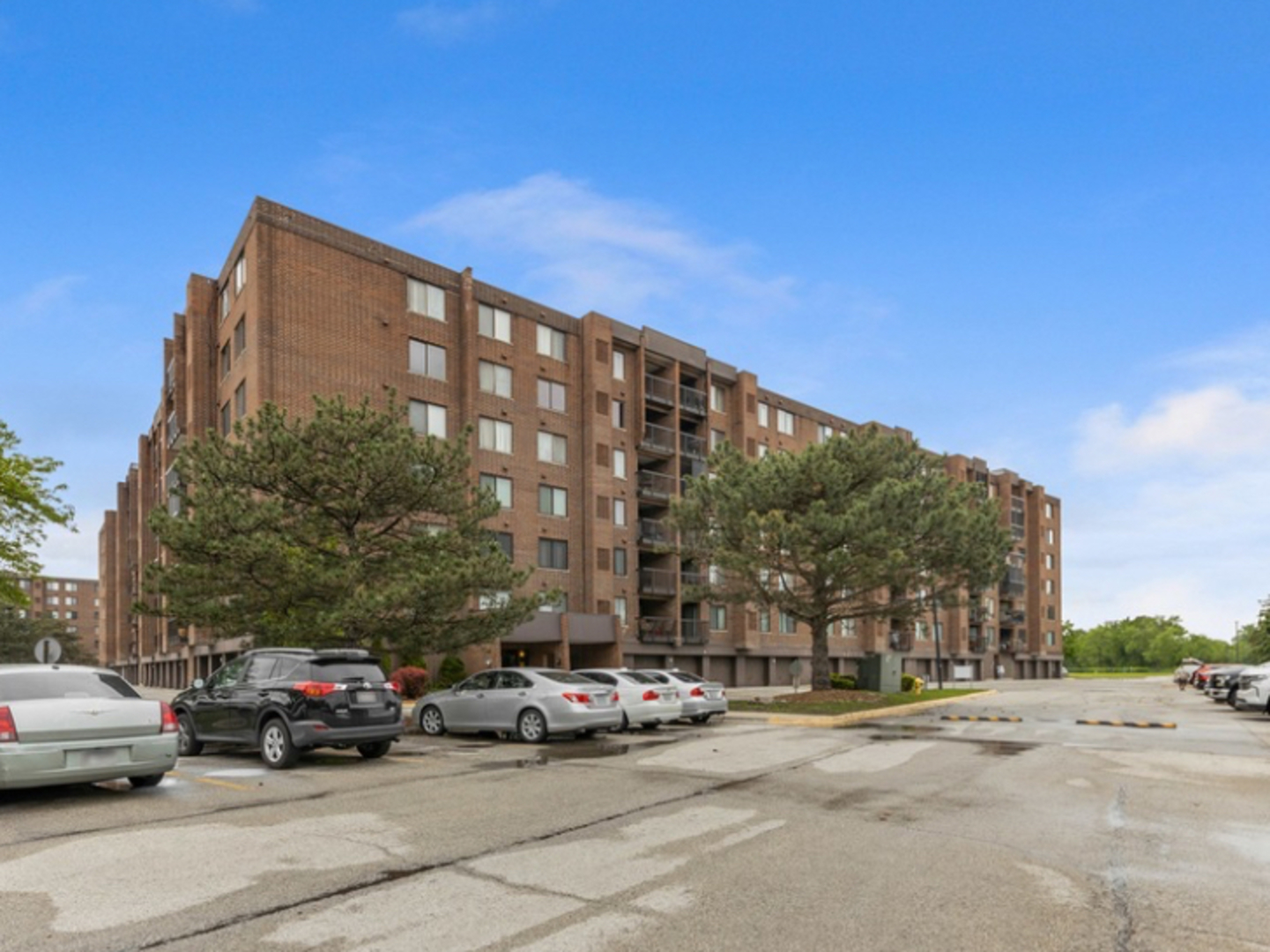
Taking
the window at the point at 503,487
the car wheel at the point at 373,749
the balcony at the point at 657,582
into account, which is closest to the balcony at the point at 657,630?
the balcony at the point at 657,582

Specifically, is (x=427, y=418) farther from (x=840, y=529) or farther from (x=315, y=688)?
(x=315, y=688)

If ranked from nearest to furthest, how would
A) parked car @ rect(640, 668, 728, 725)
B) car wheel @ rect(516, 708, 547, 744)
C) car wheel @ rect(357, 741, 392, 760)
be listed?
car wheel @ rect(357, 741, 392, 760), car wheel @ rect(516, 708, 547, 744), parked car @ rect(640, 668, 728, 725)

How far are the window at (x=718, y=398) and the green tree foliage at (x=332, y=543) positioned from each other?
32.2m

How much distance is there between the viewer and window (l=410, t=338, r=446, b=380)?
3953cm

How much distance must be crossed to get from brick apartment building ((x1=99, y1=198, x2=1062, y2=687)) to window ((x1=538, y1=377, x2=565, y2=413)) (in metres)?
0.07

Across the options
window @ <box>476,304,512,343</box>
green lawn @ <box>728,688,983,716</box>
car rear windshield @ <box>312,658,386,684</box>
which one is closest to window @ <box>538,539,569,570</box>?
window @ <box>476,304,512,343</box>

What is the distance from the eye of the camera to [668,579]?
49719 millimetres

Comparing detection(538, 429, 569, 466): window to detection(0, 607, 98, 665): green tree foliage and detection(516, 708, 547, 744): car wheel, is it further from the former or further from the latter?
detection(0, 607, 98, 665): green tree foliage

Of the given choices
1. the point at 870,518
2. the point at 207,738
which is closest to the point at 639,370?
the point at 870,518

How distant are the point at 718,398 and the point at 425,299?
67.8 ft

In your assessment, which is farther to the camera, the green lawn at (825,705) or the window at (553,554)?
the window at (553,554)

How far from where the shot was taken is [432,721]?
19.8 metres

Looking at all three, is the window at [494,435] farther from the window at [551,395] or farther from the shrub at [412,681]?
the shrub at [412,681]

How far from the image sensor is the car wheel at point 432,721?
770 inches
